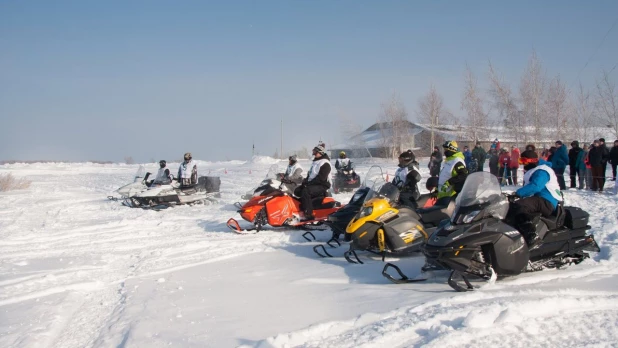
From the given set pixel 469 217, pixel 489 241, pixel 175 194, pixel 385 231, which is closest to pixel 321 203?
pixel 385 231

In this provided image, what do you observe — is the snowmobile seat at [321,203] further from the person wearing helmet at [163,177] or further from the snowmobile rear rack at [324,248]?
the person wearing helmet at [163,177]

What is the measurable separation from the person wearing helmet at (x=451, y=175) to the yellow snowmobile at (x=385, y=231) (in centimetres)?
98

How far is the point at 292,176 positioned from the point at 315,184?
1545mm

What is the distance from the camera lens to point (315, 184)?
32.0 ft

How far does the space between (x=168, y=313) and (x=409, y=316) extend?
2.26 meters

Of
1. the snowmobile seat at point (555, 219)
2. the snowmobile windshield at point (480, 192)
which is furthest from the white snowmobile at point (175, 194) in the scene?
the snowmobile seat at point (555, 219)

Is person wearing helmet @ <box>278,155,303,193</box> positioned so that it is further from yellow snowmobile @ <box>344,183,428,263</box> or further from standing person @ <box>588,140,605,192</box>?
standing person @ <box>588,140,605,192</box>

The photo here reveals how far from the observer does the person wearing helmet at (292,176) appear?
10423 mm

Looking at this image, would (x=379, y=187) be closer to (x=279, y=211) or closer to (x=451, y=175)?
(x=451, y=175)

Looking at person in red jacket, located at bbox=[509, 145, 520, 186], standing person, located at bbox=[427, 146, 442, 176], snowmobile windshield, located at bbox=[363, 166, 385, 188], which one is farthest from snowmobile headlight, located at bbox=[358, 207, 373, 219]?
person in red jacket, located at bbox=[509, 145, 520, 186]

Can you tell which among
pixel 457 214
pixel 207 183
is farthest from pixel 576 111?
pixel 457 214

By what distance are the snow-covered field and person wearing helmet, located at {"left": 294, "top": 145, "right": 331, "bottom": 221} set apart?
713mm

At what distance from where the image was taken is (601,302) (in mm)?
4238

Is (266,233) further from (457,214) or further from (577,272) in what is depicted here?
(577,272)
